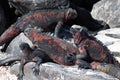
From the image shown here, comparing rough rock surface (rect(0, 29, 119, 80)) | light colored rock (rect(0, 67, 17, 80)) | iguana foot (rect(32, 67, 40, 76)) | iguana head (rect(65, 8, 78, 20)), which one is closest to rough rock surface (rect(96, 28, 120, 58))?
iguana head (rect(65, 8, 78, 20))

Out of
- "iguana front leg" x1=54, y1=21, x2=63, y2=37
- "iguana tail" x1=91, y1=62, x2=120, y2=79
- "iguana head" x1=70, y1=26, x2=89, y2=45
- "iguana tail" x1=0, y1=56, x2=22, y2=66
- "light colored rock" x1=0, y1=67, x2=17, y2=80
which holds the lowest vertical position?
"light colored rock" x1=0, y1=67, x2=17, y2=80

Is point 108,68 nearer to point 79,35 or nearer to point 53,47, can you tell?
point 79,35

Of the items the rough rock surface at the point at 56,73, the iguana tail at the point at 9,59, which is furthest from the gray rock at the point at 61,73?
the iguana tail at the point at 9,59

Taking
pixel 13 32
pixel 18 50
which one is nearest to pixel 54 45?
pixel 18 50

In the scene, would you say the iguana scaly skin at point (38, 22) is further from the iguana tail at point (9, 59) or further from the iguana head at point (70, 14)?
the iguana tail at point (9, 59)

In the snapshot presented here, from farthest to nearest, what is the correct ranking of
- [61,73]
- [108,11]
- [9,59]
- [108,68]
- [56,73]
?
[108,11], [9,59], [56,73], [61,73], [108,68]

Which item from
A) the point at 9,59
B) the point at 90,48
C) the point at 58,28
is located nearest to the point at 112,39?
the point at 58,28

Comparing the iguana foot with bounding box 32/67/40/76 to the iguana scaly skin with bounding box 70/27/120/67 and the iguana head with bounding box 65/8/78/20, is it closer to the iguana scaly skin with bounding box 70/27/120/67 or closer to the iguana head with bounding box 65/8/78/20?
the iguana scaly skin with bounding box 70/27/120/67

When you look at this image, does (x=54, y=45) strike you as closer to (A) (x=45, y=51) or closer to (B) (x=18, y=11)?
(A) (x=45, y=51)
